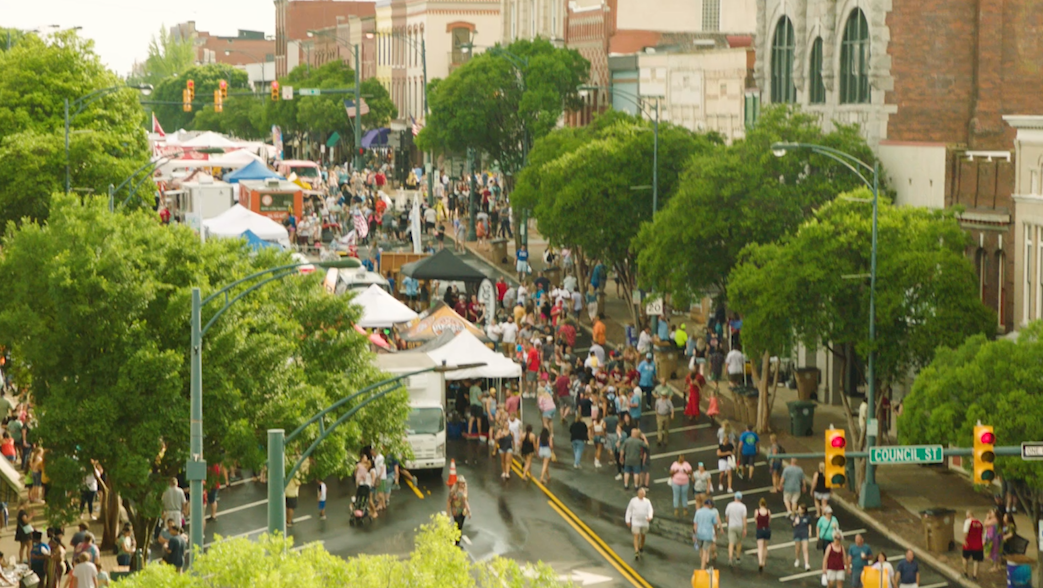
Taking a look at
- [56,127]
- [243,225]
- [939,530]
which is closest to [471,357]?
[939,530]

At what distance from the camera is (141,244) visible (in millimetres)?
29391

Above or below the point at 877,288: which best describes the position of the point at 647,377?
below

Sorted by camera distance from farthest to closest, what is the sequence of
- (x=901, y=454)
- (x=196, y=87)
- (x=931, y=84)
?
(x=196, y=87)
(x=931, y=84)
(x=901, y=454)

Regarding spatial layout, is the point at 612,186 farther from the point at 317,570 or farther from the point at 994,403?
the point at 317,570

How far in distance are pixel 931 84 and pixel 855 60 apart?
9.02 feet

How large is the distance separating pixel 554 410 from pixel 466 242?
112 ft

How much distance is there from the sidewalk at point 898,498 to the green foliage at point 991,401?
76.2 inches

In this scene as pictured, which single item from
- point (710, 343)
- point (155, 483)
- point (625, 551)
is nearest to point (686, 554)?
point (625, 551)

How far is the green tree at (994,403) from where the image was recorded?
2875 centimetres

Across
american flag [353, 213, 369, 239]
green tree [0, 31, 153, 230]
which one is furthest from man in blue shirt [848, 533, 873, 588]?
american flag [353, 213, 369, 239]

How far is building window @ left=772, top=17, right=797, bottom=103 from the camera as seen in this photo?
174 feet

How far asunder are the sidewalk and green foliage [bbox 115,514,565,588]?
16.1m

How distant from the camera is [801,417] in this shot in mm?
41188

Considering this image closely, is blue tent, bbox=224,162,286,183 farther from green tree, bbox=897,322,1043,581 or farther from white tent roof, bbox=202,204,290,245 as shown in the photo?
green tree, bbox=897,322,1043,581
